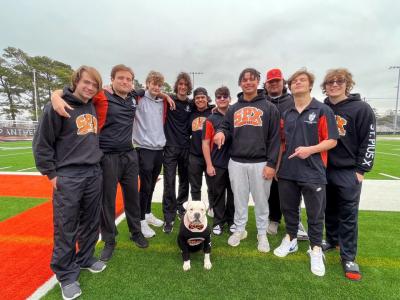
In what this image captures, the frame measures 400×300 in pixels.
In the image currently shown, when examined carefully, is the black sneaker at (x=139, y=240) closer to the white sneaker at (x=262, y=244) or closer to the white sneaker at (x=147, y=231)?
the white sneaker at (x=147, y=231)

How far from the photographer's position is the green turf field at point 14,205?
4.99 m

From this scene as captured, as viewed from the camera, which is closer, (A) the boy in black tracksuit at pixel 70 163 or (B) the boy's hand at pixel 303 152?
(A) the boy in black tracksuit at pixel 70 163

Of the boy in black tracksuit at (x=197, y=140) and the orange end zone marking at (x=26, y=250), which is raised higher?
the boy in black tracksuit at (x=197, y=140)

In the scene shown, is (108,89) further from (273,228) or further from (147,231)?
(273,228)

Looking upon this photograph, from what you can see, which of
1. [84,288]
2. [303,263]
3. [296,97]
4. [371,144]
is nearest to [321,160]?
[371,144]

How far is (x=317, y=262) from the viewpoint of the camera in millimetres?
3066

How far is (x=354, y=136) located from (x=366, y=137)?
0.41 ft

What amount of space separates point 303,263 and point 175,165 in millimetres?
2405

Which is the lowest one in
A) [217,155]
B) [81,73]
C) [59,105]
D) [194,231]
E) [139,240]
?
[139,240]

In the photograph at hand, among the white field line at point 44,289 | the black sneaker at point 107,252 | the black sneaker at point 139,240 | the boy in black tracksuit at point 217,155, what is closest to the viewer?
the white field line at point 44,289

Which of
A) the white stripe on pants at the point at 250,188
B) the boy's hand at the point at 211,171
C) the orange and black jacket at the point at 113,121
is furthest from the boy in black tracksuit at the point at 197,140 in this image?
the orange and black jacket at the point at 113,121

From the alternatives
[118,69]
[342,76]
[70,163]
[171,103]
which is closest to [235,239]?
[171,103]

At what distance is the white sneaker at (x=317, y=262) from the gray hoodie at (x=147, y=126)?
2.63 m

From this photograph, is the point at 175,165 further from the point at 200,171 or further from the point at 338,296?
the point at 338,296
